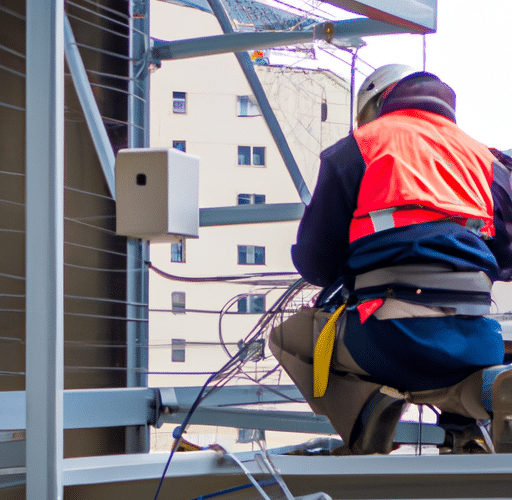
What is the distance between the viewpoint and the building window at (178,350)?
3145mm

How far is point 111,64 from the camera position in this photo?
9.78 ft

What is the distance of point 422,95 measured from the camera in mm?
1552

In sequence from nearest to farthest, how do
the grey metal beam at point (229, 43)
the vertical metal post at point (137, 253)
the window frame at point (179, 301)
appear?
the vertical metal post at point (137, 253) → the grey metal beam at point (229, 43) → the window frame at point (179, 301)

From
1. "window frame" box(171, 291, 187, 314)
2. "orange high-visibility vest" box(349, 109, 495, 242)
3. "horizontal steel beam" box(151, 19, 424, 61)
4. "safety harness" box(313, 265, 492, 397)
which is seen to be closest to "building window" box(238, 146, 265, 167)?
"horizontal steel beam" box(151, 19, 424, 61)

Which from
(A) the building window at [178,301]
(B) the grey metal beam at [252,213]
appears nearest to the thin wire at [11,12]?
(B) the grey metal beam at [252,213]

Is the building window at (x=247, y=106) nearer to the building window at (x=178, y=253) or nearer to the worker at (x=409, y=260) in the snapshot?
the building window at (x=178, y=253)

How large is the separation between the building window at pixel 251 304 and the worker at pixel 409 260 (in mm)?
1518

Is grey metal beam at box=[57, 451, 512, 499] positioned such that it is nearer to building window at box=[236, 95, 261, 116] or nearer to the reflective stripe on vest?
the reflective stripe on vest

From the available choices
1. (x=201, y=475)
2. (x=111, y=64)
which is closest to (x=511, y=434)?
(x=201, y=475)

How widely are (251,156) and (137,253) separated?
3.68 feet

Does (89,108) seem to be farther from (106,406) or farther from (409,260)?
(409,260)

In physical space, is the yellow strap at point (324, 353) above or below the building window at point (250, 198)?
below

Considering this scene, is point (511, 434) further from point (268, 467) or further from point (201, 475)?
point (201, 475)

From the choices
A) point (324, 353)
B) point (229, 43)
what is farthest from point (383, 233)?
point (229, 43)
